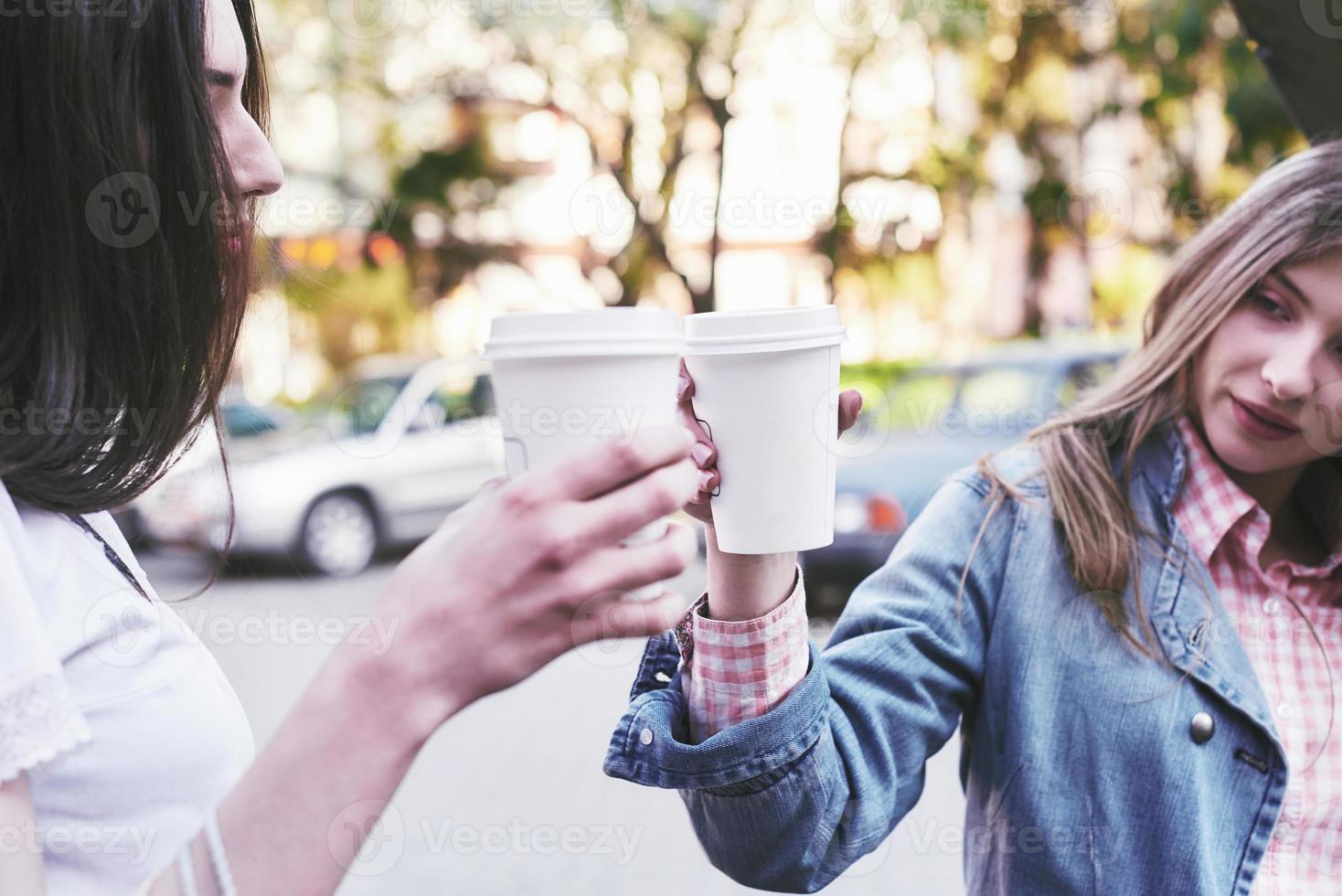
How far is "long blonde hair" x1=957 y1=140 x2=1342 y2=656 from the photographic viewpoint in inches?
60.3

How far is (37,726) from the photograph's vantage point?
0.90 m

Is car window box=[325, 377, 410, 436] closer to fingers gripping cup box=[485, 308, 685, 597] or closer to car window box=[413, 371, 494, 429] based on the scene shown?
car window box=[413, 371, 494, 429]

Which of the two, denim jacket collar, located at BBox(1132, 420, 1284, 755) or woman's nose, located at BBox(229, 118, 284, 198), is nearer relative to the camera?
woman's nose, located at BBox(229, 118, 284, 198)

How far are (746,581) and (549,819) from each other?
3.52 m

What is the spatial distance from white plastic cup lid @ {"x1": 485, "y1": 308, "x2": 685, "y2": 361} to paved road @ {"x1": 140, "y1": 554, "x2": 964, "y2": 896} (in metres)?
2.47

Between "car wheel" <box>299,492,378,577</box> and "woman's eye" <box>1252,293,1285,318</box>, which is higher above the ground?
"woman's eye" <box>1252,293,1285,318</box>

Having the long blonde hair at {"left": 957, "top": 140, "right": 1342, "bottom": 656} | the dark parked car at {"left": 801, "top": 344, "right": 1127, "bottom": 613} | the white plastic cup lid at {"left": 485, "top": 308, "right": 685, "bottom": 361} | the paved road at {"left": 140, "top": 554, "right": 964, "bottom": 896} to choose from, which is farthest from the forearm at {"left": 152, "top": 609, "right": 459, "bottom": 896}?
the dark parked car at {"left": 801, "top": 344, "right": 1127, "bottom": 613}

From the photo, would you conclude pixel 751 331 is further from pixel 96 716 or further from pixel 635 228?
pixel 635 228

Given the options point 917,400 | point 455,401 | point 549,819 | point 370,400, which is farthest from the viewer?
point 370,400

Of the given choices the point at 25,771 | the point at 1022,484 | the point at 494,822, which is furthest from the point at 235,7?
the point at 494,822

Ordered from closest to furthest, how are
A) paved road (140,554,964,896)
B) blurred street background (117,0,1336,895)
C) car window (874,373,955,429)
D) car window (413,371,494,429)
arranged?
1. paved road (140,554,964,896)
2. blurred street background (117,0,1336,895)
3. car window (874,373,955,429)
4. car window (413,371,494,429)

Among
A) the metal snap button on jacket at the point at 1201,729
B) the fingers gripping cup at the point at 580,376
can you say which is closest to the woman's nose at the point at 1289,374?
the metal snap button on jacket at the point at 1201,729

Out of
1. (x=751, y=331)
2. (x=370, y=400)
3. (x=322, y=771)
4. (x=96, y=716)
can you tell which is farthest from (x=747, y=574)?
(x=370, y=400)

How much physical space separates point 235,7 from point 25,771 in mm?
977
